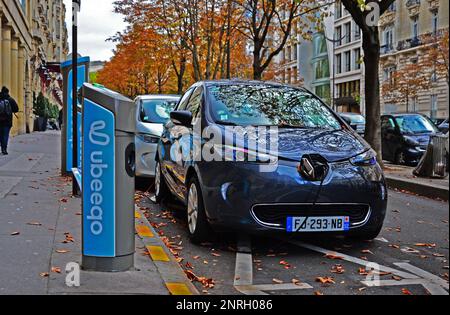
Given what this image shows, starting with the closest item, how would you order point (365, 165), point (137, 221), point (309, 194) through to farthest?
1. point (309, 194)
2. point (365, 165)
3. point (137, 221)

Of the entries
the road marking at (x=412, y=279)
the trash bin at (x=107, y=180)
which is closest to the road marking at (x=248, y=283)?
the road marking at (x=412, y=279)

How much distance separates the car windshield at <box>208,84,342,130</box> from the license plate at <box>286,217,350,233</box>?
1.25 metres

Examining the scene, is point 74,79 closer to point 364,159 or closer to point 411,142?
point 364,159

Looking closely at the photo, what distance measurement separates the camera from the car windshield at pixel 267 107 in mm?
6324

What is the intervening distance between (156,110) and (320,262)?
19.7 feet

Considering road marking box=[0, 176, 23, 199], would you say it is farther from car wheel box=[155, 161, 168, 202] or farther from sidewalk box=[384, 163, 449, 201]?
sidewalk box=[384, 163, 449, 201]

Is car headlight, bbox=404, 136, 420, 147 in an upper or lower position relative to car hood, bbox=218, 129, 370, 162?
upper

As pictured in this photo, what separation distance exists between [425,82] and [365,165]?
3714 cm

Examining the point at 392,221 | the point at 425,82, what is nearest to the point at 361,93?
the point at 425,82

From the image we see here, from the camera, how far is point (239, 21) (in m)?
26.5

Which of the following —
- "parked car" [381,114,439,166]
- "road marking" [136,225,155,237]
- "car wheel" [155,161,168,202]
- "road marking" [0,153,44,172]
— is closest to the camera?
"road marking" [136,225,155,237]

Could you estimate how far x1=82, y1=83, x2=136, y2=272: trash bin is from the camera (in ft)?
14.7

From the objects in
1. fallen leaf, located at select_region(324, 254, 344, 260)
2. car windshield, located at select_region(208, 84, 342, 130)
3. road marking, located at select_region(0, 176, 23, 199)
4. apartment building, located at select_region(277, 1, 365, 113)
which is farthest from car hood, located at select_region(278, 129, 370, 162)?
apartment building, located at select_region(277, 1, 365, 113)
